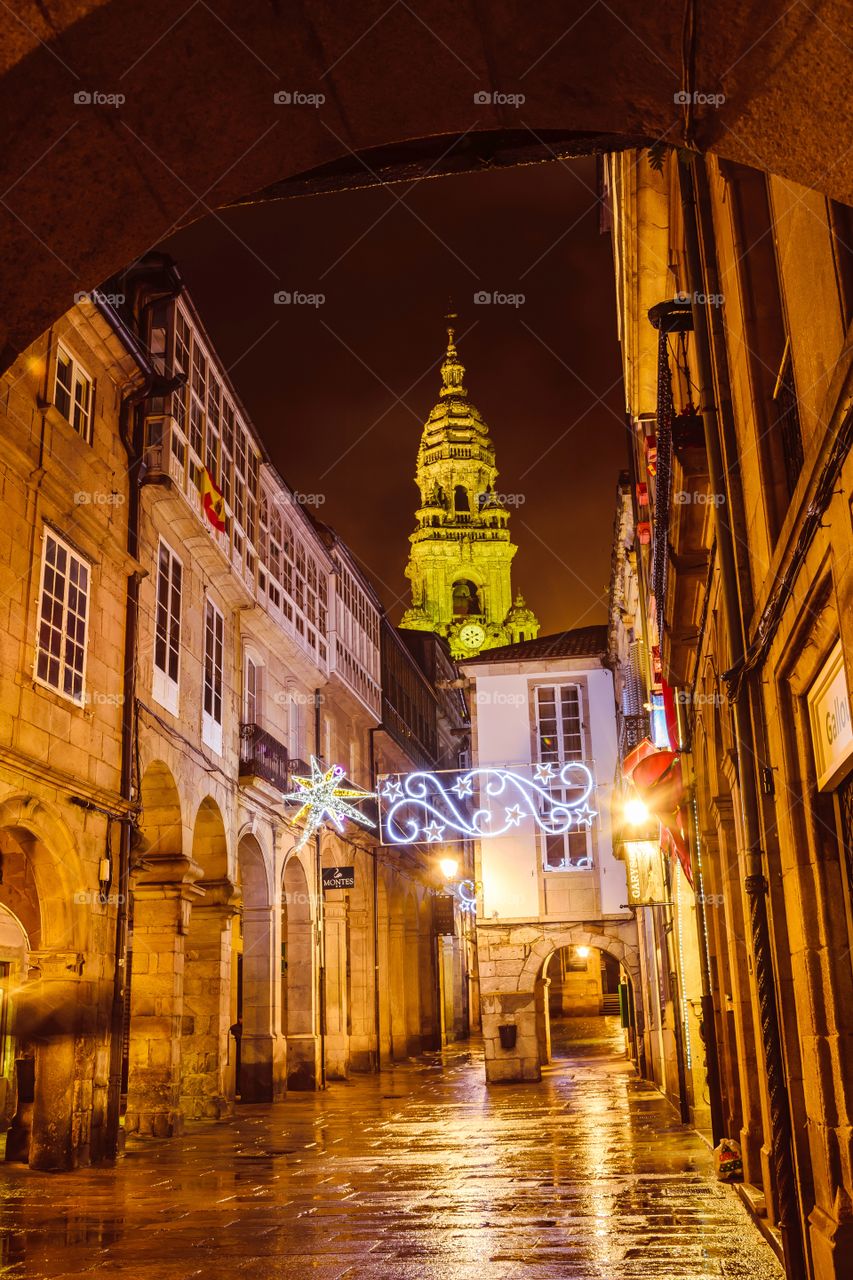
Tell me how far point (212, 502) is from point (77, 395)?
433 cm

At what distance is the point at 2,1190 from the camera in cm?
1203

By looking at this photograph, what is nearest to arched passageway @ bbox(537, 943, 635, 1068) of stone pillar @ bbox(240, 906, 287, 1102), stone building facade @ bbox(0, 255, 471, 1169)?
stone building facade @ bbox(0, 255, 471, 1169)

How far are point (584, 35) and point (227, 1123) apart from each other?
18.5m

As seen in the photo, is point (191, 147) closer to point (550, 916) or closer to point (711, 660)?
point (711, 660)

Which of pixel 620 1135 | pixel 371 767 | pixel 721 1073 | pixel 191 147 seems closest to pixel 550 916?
pixel 371 767

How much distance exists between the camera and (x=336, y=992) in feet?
96.6

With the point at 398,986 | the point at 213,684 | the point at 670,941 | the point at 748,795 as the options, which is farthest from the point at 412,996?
the point at 748,795

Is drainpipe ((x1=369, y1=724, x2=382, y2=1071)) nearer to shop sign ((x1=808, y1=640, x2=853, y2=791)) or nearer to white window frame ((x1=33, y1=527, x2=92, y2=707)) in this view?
white window frame ((x1=33, y1=527, x2=92, y2=707))

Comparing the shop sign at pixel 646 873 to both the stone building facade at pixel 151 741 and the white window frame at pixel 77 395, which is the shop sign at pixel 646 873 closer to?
the stone building facade at pixel 151 741

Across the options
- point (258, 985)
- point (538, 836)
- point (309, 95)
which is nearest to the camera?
point (309, 95)

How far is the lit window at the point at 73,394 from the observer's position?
49.2 feet

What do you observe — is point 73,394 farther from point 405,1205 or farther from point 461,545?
point 461,545

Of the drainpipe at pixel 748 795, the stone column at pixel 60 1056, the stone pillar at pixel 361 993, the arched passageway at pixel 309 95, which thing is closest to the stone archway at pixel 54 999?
the stone column at pixel 60 1056

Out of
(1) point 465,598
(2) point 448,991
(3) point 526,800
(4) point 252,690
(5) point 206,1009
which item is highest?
(1) point 465,598
